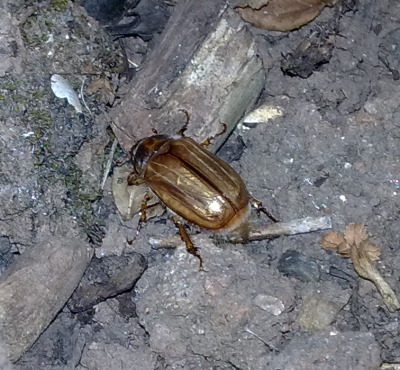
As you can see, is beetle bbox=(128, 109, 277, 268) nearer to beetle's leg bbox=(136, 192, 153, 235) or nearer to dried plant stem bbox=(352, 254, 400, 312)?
beetle's leg bbox=(136, 192, 153, 235)

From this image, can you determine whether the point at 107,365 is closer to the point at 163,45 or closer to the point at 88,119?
the point at 88,119

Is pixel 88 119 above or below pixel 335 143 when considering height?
below

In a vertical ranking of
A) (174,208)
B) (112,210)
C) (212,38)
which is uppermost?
(212,38)

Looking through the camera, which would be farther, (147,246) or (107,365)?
(147,246)

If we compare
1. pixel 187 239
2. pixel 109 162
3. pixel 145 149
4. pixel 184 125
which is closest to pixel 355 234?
pixel 187 239

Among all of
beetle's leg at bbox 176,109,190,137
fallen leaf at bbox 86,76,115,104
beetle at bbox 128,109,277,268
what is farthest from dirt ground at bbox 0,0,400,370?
beetle's leg at bbox 176,109,190,137

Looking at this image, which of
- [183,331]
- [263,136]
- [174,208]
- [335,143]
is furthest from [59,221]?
[335,143]

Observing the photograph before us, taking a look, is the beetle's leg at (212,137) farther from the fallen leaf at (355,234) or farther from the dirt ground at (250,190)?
the fallen leaf at (355,234)
